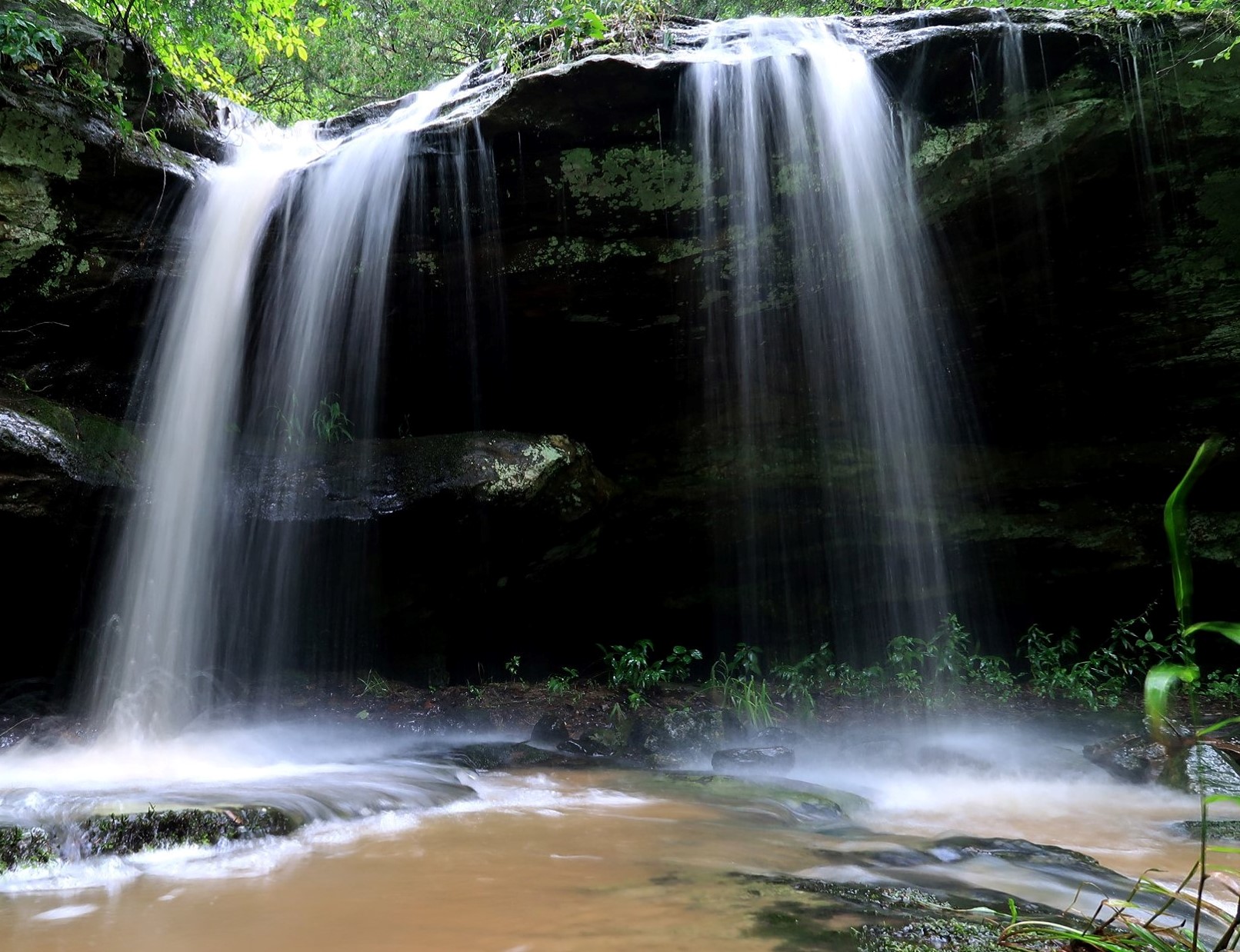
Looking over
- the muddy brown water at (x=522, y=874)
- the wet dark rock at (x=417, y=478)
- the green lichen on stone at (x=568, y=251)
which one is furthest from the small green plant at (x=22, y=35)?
Answer: the muddy brown water at (x=522, y=874)

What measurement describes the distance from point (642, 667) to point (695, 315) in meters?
3.59

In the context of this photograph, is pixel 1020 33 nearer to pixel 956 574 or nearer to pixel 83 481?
pixel 956 574

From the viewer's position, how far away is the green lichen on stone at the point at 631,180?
609 cm

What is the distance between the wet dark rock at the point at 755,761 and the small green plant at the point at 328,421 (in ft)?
14.9

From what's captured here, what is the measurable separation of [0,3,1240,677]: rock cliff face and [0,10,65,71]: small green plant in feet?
1.53

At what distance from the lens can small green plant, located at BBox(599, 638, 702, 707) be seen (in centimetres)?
709

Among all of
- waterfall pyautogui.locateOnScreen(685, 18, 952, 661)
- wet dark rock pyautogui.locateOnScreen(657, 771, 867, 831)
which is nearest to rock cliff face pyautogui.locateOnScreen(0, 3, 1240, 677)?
waterfall pyautogui.locateOnScreen(685, 18, 952, 661)

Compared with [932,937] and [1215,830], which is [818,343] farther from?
[932,937]

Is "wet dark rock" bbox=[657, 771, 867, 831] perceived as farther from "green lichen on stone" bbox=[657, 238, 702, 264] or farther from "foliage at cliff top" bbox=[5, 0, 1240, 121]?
"foliage at cliff top" bbox=[5, 0, 1240, 121]

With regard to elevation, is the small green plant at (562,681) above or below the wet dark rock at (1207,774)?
above

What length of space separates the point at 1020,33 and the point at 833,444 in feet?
12.5

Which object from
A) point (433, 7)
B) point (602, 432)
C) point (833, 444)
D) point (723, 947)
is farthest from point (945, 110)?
point (433, 7)

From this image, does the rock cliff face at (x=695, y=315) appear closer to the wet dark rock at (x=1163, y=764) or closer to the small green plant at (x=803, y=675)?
the small green plant at (x=803, y=675)

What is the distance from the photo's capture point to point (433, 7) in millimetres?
12156
